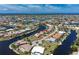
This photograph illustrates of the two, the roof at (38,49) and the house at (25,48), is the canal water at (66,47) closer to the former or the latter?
the roof at (38,49)

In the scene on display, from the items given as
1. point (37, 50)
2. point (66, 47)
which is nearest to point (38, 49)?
point (37, 50)

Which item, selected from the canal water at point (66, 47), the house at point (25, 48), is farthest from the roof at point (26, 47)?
the canal water at point (66, 47)

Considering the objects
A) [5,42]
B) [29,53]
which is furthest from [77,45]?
[5,42]

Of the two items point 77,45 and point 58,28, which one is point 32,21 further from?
point 77,45

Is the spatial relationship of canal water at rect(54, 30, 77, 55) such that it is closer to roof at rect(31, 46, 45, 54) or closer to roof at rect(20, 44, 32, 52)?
roof at rect(31, 46, 45, 54)

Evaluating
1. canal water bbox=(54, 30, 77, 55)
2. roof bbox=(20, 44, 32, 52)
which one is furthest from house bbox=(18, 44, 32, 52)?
canal water bbox=(54, 30, 77, 55)

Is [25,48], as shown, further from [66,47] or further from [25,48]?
[66,47]

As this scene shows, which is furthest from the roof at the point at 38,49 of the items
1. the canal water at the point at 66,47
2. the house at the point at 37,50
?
the canal water at the point at 66,47

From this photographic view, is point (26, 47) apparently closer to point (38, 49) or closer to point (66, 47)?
point (38, 49)

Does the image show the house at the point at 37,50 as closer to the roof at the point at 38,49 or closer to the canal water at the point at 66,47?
the roof at the point at 38,49

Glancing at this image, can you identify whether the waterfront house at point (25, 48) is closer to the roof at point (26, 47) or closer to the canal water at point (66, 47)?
the roof at point (26, 47)
